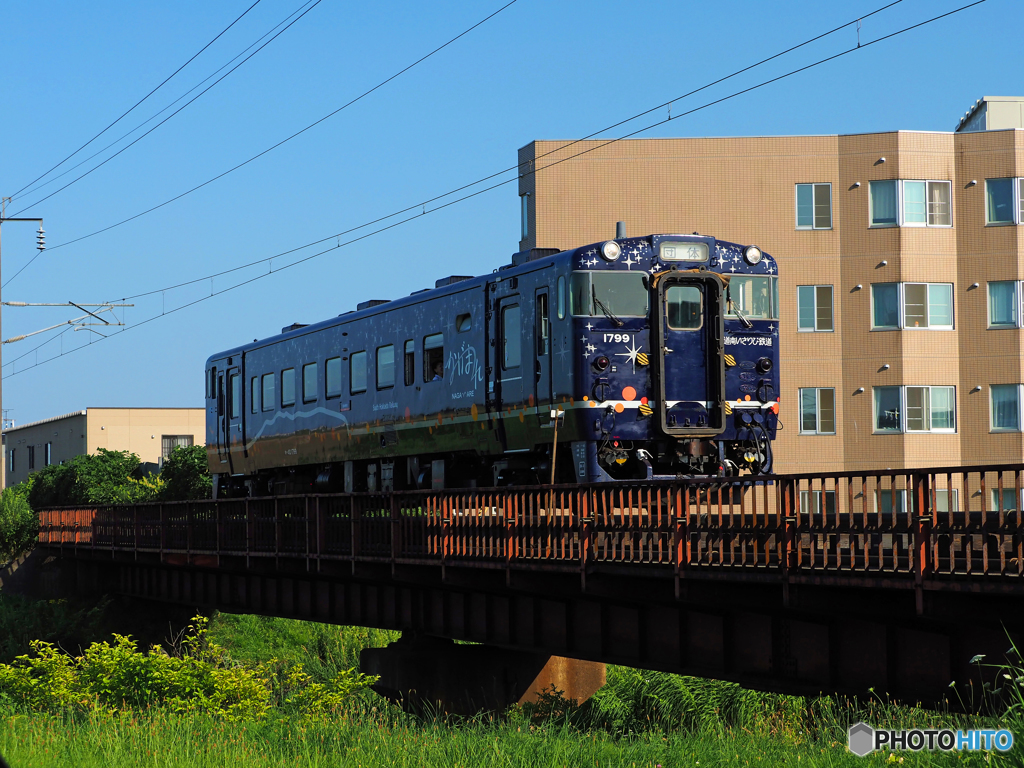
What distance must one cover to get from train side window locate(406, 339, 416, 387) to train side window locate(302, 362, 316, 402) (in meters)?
4.44

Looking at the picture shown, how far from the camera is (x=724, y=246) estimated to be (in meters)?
19.8

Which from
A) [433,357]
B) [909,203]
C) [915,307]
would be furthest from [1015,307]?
[433,357]

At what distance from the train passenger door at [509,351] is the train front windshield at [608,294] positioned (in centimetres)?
149

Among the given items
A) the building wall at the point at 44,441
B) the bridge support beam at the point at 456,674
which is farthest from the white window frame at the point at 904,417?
the building wall at the point at 44,441

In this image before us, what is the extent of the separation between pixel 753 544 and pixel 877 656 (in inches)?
73.3

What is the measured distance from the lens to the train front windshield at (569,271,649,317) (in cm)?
1881

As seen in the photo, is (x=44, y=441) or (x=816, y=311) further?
(x=44, y=441)

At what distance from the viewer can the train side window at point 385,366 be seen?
2412cm

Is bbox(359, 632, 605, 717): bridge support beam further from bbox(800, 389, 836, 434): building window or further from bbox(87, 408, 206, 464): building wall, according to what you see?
bbox(87, 408, 206, 464): building wall

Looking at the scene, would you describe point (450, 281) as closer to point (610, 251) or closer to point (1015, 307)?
point (610, 251)

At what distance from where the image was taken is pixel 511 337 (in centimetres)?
2030

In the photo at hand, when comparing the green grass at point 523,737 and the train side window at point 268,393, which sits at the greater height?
the train side window at point 268,393

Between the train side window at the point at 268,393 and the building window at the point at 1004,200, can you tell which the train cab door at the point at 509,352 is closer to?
the train side window at the point at 268,393

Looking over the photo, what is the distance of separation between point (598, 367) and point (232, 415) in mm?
15874
